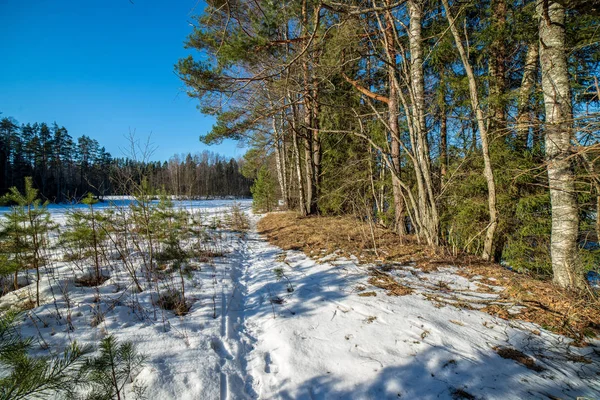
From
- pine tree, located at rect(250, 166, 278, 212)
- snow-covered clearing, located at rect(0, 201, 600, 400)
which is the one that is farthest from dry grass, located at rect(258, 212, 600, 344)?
pine tree, located at rect(250, 166, 278, 212)

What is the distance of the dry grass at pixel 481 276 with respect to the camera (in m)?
2.31

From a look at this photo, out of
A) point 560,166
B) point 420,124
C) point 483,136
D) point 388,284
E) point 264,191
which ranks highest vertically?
point 420,124

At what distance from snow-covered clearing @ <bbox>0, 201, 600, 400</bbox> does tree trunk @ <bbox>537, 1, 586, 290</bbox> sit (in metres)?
1.21

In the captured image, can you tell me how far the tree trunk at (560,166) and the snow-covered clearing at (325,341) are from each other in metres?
1.21

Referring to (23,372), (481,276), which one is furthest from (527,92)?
(23,372)

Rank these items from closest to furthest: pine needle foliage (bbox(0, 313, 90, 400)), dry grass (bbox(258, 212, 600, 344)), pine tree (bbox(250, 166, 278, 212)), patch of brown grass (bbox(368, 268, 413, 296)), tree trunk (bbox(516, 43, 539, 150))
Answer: pine needle foliage (bbox(0, 313, 90, 400)), dry grass (bbox(258, 212, 600, 344)), patch of brown grass (bbox(368, 268, 413, 296)), tree trunk (bbox(516, 43, 539, 150)), pine tree (bbox(250, 166, 278, 212))

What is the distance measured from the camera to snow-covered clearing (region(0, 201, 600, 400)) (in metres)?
1.71

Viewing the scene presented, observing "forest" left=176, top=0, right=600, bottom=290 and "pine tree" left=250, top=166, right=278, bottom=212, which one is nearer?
"forest" left=176, top=0, right=600, bottom=290

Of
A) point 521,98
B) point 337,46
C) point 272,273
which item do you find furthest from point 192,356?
point 521,98

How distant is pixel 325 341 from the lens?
7.30 feet

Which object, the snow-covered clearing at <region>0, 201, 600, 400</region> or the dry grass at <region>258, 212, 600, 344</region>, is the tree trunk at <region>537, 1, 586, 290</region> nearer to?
the dry grass at <region>258, 212, 600, 344</region>

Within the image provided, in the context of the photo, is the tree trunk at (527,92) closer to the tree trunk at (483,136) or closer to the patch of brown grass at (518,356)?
the tree trunk at (483,136)

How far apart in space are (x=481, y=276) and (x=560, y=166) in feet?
6.11

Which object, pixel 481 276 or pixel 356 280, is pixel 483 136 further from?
pixel 356 280
